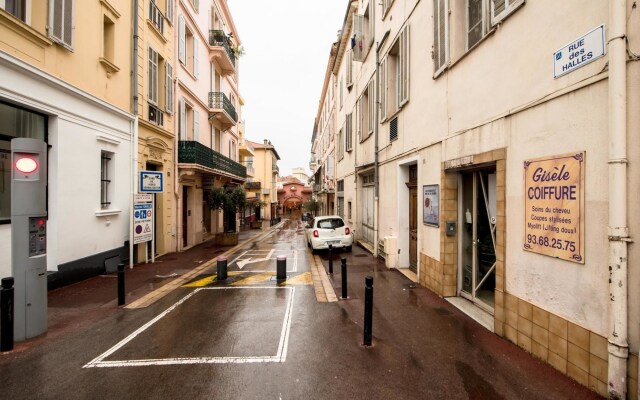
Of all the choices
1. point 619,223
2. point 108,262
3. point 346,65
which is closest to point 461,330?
point 619,223

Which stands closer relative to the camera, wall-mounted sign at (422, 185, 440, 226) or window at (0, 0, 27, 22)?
window at (0, 0, 27, 22)

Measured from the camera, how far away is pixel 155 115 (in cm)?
1124

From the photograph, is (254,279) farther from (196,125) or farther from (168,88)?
(196,125)

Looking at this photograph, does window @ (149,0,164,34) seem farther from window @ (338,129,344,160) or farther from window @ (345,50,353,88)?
window @ (338,129,344,160)

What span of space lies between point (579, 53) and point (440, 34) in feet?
11.4

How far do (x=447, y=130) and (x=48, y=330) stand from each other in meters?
8.16

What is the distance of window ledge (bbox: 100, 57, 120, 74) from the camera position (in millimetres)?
8261

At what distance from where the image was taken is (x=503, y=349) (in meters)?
4.07

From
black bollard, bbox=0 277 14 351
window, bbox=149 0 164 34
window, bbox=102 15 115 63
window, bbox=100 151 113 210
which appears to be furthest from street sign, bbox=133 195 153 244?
window, bbox=149 0 164 34

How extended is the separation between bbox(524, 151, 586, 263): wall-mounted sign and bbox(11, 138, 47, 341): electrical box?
24.1 ft

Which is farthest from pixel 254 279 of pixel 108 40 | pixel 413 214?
pixel 108 40

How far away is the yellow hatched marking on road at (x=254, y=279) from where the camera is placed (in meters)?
7.57

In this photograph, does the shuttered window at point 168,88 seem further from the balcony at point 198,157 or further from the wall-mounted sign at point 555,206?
the wall-mounted sign at point 555,206

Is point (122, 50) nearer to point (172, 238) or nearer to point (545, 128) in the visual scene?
point (172, 238)
